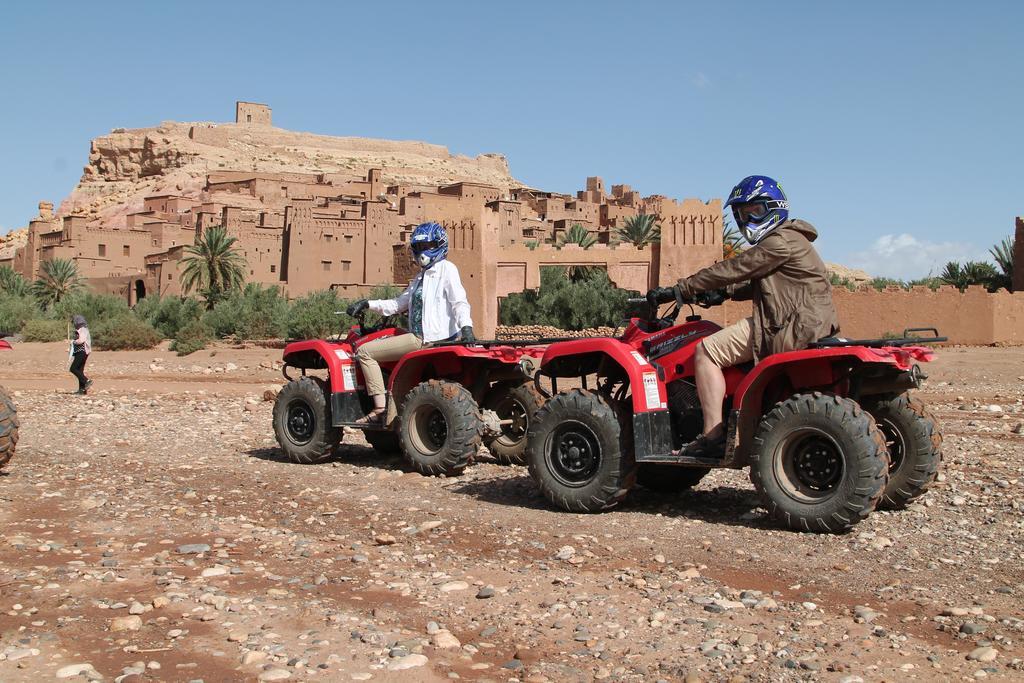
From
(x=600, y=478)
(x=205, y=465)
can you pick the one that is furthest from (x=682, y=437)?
(x=205, y=465)

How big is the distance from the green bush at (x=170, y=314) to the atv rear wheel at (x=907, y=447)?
3758cm

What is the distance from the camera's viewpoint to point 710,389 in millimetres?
6766

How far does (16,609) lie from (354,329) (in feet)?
19.3

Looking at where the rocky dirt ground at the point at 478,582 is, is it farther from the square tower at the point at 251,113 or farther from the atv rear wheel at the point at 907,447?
the square tower at the point at 251,113

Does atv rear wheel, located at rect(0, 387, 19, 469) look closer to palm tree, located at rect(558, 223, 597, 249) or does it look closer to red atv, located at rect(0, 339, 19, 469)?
red atv, located at rect(0, 339, 19, 469)

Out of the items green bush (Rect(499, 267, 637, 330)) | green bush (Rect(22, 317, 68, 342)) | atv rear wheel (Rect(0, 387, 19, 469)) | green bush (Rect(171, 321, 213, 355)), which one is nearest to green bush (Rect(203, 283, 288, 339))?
green bush (Rect(171, 321, 213, 355))

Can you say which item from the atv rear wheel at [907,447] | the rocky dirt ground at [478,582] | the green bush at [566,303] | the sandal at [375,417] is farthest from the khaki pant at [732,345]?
the green bush at [566,303]

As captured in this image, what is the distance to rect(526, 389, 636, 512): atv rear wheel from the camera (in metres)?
7.07

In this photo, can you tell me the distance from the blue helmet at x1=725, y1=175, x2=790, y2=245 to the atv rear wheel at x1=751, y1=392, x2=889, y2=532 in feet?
3.90

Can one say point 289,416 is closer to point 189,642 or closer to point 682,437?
point 682,437

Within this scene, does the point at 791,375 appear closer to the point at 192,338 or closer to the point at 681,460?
the point at 681,460

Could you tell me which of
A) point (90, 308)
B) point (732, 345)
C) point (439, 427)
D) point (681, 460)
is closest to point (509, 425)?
point (439, 427)

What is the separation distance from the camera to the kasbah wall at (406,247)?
1328 inches

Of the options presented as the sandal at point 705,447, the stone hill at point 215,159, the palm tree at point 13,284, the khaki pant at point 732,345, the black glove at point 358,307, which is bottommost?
the sandal at point 705,447
